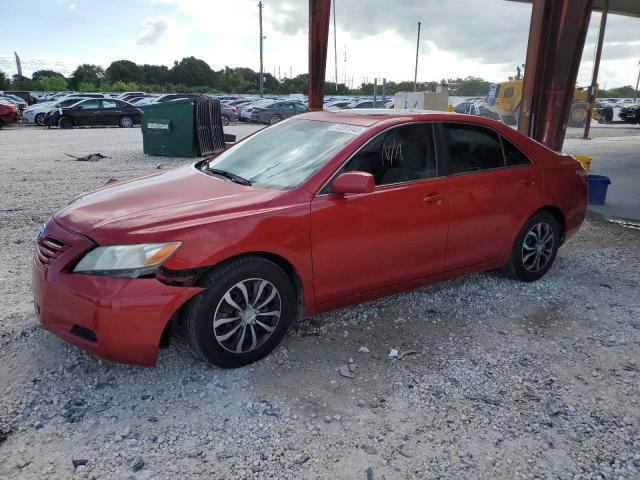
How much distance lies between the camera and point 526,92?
8.14 meters

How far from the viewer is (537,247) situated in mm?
4527

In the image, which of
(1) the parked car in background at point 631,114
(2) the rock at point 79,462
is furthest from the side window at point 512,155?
(1) the parked car in background at point 631,114

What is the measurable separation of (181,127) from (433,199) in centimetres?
1041

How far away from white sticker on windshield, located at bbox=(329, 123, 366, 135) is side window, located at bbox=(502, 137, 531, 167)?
141 cm

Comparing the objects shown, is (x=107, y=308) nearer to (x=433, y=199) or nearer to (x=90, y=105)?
(x=433, y=199)

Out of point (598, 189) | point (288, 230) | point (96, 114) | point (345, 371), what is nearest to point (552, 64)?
point (598, 189)

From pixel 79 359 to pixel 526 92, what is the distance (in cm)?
765

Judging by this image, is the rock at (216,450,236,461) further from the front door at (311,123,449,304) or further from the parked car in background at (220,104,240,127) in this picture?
the parked car in background at (220,104,240,127)

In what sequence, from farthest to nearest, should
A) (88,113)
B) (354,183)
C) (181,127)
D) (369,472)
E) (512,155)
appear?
(88,113)
(181,127)
(512,155)
(354,183)
(369,472)

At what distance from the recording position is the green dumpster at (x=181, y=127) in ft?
41.6

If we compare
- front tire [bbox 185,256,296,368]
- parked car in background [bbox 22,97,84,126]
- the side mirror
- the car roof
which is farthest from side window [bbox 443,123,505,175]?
parked car in background [bbox 22,97,84,126]

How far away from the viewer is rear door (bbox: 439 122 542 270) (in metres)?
3.86

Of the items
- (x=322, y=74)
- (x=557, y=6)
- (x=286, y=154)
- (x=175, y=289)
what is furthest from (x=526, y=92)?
(x=175, y=289)

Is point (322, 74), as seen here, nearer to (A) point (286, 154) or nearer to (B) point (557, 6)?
(B) point (557, 6)
